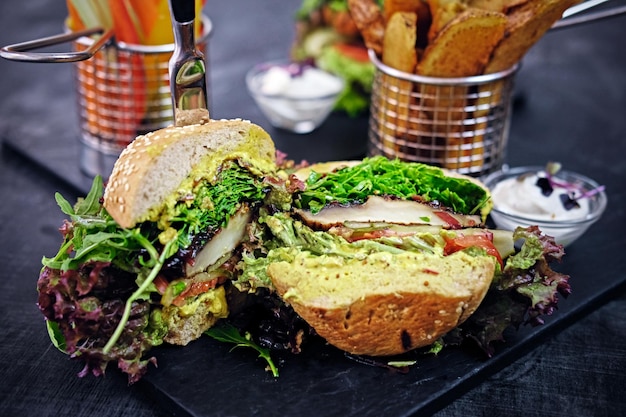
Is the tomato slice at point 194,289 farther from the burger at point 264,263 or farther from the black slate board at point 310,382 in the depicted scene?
the black slate board at point 310,382

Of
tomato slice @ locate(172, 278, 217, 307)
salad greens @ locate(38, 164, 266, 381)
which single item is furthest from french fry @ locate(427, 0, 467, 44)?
tomato slice @ locate(172, 278, 217, 307)

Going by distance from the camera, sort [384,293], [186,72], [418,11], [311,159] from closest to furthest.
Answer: [384,293] → [186,72] → [418,11] → [311,159]

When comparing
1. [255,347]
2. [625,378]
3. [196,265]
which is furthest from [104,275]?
[625,378]

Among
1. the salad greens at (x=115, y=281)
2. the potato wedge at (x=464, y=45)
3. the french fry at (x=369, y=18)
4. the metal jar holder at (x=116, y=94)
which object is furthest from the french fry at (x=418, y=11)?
the salad greens at (x=115, y=281)

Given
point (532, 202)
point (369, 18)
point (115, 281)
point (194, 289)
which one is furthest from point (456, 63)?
point (115, 281)

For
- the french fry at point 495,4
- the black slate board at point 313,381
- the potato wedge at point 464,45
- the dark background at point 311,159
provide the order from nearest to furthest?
the black slate board at point 313,381
the dark background at point 311,159
the potato wedge at point 464,45
the french fry at point 495,4

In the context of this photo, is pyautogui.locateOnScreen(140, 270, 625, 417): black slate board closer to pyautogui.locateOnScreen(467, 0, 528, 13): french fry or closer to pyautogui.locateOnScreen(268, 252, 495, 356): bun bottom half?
pyautogui.locateOnScreen(268, 252, 495, 356): bun bottom half

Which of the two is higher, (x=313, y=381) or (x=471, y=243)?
(x=471, y=243)

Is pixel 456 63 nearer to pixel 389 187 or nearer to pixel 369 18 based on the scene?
pixel 369 18
